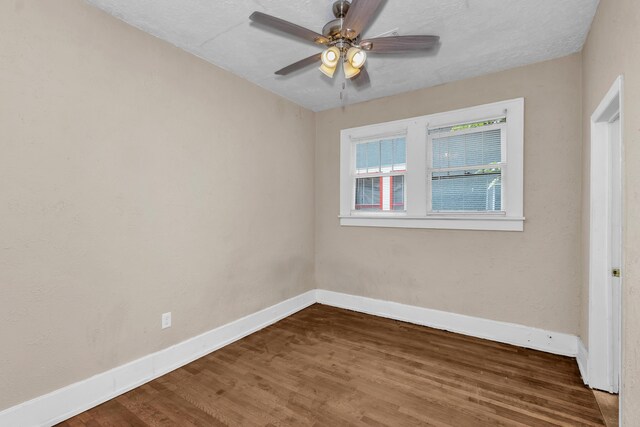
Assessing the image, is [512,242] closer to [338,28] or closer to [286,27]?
[338,28]

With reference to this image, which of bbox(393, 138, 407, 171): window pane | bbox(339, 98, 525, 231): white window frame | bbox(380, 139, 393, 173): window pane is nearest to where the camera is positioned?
bbox(339, 98, 525, 231): white window frame

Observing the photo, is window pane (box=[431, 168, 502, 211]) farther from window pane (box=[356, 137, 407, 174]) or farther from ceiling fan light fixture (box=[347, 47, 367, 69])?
ceiling fan light fixture (box=[347, 47, 367, 69])

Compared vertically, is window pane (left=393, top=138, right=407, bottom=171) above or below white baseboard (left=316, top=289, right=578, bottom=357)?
above

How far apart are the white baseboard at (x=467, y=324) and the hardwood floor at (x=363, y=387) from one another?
0.10 m

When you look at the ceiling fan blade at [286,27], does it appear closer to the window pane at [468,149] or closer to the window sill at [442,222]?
the window pane at [468,149]

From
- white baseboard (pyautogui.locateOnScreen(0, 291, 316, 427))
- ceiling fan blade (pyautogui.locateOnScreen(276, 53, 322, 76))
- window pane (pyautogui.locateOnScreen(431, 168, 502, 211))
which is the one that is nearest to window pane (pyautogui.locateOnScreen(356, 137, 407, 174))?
window pane (pyautogui.locateOnScreen(431, 168, 502, 211))

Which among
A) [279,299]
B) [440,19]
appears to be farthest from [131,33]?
[279,299]

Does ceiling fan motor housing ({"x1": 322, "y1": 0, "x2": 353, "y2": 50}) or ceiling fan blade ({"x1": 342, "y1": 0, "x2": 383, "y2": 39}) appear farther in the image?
ceiling fan motor housing ({"x1": 322, "y1": 0, "x2": 353, "y2": 50})

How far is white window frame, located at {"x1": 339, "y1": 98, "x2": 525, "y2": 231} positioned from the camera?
2846 mm

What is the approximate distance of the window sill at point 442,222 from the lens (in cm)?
289

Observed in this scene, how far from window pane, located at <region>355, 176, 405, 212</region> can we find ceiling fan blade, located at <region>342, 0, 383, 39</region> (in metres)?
2.14

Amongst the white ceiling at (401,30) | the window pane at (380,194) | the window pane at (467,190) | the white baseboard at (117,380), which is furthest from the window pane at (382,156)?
the white baseboard at (117,380)

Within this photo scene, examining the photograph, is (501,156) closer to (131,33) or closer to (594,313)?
(594,313)

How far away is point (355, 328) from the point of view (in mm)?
3277
